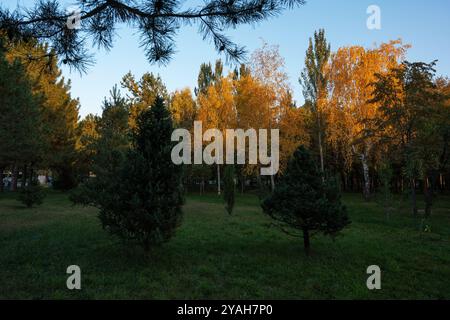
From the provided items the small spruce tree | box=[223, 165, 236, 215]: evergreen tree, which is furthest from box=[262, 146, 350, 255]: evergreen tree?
box=[223, 165, 236, 215]: evergreen tree

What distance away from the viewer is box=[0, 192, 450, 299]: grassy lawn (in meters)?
6.05

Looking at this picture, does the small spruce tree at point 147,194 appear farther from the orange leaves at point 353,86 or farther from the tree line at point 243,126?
the orange leaves at point 353,86

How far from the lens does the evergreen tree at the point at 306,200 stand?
8.08m

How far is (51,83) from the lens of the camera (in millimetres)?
32406

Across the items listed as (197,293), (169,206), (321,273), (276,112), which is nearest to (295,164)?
(321,273)

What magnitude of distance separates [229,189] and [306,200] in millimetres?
10436

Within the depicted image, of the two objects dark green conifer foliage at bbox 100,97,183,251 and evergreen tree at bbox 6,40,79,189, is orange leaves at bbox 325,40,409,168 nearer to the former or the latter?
dark green conifer foliage at bbox 100,97,183,251

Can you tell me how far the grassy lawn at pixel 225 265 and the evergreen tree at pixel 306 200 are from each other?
1.00 meters

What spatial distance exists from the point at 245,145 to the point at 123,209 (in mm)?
22252

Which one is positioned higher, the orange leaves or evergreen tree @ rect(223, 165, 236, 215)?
the orange leaves

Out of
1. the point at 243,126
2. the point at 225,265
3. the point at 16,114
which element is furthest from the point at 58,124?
the point at 225,265

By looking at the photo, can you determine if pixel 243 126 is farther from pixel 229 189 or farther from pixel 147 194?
pixel 147 194

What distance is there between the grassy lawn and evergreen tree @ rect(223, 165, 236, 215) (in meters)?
5.03

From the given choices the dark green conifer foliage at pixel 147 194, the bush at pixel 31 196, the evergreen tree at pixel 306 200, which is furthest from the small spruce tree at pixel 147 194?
the bush at pixel 31 196
